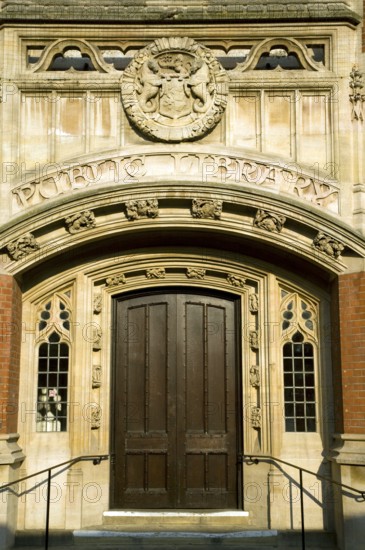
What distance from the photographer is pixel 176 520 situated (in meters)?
9.42

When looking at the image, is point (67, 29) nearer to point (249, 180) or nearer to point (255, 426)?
point (249, 180)

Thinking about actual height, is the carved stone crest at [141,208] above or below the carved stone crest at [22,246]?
above

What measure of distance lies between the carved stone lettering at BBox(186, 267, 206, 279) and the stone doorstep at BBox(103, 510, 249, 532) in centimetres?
299

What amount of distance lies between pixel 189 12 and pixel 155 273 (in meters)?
3.34

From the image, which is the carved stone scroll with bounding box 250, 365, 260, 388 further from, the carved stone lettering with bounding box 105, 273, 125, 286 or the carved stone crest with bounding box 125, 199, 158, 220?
the carved stone crest with bounding box 125, 199, 158, 220

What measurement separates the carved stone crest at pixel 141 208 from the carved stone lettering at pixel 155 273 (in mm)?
920

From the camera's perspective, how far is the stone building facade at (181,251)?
928 cm

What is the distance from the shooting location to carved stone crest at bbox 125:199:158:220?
930 centimetres

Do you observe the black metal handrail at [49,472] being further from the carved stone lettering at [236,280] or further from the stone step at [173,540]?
the carved stone lettering at [236,280]

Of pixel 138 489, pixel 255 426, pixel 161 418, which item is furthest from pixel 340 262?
pixel 138 489

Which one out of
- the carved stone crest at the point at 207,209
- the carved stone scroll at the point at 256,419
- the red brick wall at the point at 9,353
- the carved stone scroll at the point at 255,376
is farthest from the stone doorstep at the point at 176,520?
the carved stone crest at the point at 207,209

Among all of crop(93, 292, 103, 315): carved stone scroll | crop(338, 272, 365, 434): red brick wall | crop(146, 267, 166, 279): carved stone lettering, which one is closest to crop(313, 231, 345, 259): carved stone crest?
crop(338, 272, 365, 434): red brick wall

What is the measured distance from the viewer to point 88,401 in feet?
31.6

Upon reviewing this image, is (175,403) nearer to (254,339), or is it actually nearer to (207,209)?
(254,339)
